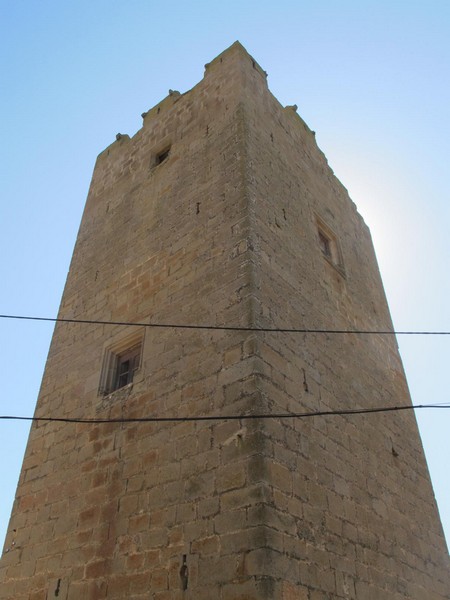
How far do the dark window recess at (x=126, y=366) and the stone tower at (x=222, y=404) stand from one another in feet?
0.06

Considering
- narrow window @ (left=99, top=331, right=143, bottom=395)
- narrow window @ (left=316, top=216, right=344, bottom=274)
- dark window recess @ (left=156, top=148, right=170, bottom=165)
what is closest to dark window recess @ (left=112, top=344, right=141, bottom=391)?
narrow window @ (left=99, top=331, right=143, bottom=395)

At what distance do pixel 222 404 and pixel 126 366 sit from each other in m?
1.98

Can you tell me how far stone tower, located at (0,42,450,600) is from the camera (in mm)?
4137

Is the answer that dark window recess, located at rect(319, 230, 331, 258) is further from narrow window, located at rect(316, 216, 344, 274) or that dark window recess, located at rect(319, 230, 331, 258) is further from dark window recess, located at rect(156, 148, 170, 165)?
dark window recess, located at rect(156, 148, 170, 165)

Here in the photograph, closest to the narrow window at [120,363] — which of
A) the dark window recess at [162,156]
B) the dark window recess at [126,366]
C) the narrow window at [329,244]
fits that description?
the dark window recess at [126,366]

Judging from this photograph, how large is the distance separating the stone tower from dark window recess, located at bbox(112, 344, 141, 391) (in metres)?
0.02

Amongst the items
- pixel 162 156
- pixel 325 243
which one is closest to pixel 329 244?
pixel 325 243

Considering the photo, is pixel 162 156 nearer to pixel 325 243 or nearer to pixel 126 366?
pixel 325 243

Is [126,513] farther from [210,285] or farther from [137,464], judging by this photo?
[210,285]

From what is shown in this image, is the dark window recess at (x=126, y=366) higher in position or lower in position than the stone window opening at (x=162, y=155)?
lower

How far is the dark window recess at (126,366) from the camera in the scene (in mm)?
6023

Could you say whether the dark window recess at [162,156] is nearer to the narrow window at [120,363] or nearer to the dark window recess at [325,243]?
the dark window recess at [325,243]

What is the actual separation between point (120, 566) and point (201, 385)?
163 cm

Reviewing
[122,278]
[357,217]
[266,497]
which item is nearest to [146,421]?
[266,497]
